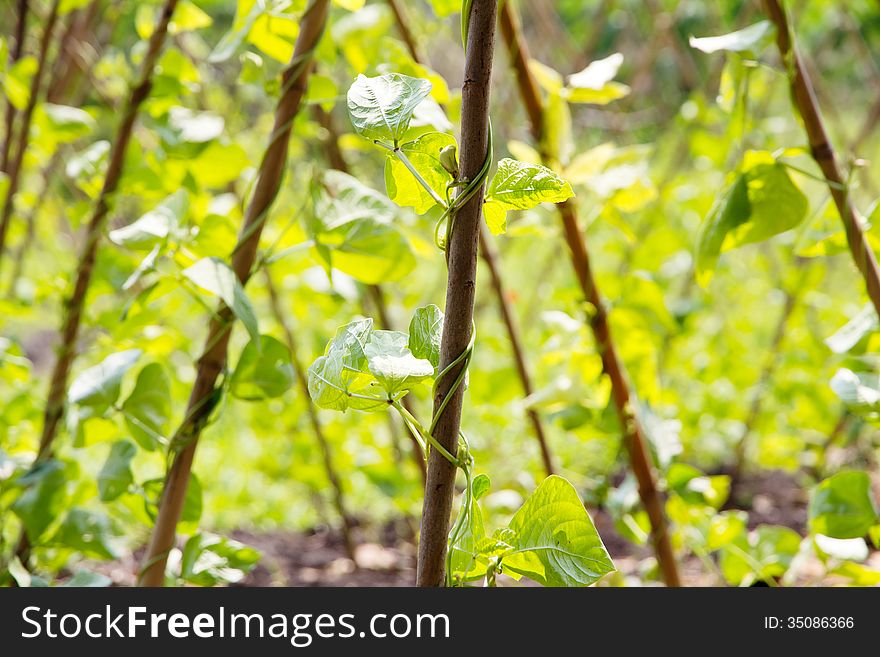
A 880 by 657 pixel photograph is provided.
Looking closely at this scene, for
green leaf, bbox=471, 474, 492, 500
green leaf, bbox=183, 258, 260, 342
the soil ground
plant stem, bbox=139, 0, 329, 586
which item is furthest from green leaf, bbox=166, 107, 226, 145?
the soil ground

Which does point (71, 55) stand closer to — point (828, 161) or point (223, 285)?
point (223, 285)

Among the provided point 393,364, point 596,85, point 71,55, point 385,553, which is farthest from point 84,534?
point 385,553

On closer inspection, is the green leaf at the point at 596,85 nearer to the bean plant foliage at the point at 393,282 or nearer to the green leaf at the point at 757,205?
the bean plant foliage at the point at 393,282

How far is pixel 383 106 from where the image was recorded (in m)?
0.36

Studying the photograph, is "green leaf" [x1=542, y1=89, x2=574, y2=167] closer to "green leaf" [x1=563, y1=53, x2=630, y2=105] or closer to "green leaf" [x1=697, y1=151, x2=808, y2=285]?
"green leaf" [x1=563, y1=53, x2=630, y2=105]

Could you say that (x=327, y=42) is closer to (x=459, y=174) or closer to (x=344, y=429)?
(x=459, y=174)

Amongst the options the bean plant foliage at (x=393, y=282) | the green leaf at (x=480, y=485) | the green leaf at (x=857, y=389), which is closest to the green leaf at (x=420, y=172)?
the bean plant foliage at (x=393, y=282)

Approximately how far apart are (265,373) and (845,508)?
0.47m

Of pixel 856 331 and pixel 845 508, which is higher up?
pixel 856 331

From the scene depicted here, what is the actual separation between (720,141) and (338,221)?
0.86 m

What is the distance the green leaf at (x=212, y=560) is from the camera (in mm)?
600

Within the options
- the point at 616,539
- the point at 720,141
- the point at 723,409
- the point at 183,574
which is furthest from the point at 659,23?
the point at 183,574

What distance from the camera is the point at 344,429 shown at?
1.52 meters

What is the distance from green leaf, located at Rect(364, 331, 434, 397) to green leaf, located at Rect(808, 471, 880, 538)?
437mm
